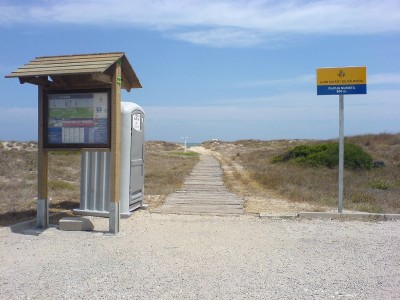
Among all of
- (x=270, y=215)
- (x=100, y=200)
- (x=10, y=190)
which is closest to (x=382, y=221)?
(x=270, y=215)

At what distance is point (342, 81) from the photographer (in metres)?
9.52

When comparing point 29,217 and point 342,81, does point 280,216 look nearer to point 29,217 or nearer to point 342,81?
point 342,81

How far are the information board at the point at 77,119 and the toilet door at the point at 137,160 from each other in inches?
62.9

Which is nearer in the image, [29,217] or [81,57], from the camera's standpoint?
[81,57]

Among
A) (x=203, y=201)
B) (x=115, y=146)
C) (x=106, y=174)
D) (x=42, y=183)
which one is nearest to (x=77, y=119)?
(x=115, y=146)

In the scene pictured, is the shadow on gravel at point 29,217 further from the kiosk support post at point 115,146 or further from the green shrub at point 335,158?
the green shrub at point 335,158

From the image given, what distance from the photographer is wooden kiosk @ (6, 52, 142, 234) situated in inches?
312

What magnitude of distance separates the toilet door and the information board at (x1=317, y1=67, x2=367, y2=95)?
3.70 metres

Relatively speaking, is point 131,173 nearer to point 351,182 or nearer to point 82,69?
point 82,69

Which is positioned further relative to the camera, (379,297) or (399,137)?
(399,137)

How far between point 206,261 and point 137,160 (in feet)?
14.3

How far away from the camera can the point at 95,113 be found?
26.8ft

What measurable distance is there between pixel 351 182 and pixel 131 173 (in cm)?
968

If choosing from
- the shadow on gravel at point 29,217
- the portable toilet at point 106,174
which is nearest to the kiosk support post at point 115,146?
the shadow on gravel at point 29,217
